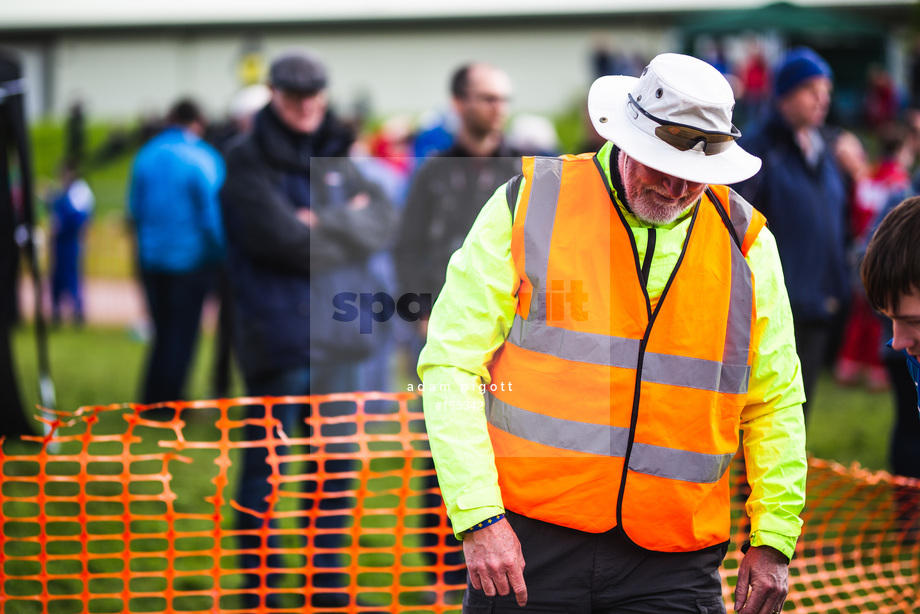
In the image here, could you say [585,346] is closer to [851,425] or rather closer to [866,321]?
[851,425]

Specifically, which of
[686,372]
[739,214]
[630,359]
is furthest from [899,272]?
[630,359]

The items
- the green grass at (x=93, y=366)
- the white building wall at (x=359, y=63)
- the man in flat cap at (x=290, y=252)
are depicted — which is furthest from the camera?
the white building wall at (x=359, y=63)

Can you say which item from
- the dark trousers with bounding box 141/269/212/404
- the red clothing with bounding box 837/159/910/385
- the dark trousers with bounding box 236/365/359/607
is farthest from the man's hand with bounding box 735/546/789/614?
the red clothing with bounding box 837/159/910/385

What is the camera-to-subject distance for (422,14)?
34688 millimetres

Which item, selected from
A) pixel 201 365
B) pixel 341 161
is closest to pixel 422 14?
pixel 201 365

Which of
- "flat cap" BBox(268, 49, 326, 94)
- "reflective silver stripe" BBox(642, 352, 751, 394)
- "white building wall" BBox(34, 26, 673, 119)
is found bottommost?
"reflective silver stripe" BBox(642, 352, 751, 394)

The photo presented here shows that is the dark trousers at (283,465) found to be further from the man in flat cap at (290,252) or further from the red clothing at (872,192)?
the red clothing at (872,192)

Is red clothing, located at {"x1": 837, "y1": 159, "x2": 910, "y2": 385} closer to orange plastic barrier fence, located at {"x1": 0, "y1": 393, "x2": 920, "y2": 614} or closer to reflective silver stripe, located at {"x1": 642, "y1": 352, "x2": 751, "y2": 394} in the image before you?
orange plastic barrier fence, located at {"x1": 0, "y1": 393, "x2": 920, "y2": 614}

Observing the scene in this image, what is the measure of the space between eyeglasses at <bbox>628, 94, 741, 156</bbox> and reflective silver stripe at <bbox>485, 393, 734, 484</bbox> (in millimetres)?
721

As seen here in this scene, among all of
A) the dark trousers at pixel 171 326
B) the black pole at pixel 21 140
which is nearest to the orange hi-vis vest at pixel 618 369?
the black pole at pixel 21 140

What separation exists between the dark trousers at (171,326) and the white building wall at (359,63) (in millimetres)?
24759

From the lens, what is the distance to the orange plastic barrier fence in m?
3.37

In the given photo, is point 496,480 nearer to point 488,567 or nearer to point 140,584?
point 488,567

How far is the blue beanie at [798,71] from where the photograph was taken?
181 inches
